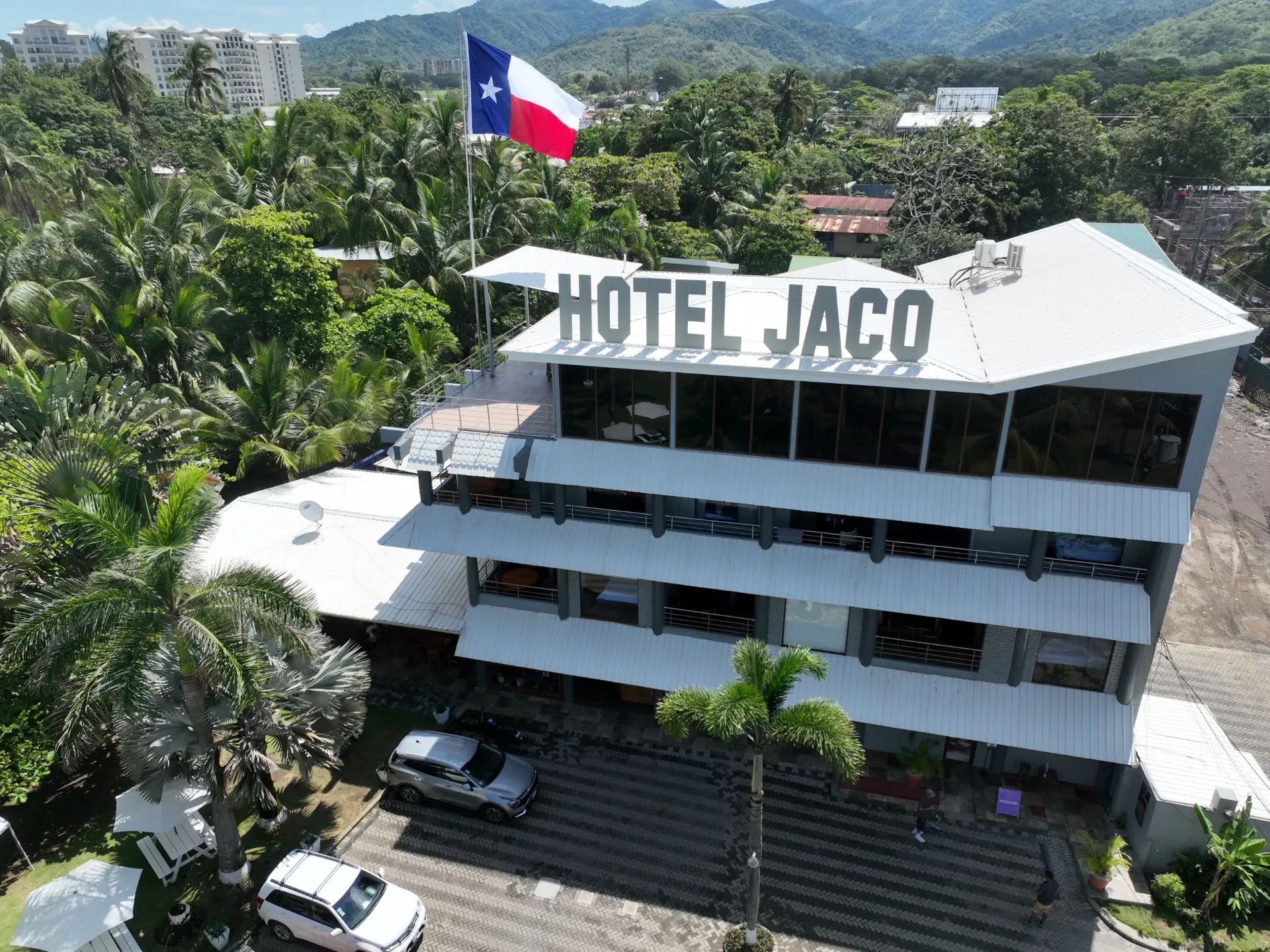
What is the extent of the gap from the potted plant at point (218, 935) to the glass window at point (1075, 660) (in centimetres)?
2422

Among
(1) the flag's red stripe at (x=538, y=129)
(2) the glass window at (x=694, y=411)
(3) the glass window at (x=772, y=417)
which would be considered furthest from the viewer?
(1) the flag's red stripe at (x=538, y=129)

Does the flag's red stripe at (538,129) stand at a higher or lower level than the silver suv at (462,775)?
higher

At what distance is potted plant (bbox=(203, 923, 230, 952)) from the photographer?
20.7m

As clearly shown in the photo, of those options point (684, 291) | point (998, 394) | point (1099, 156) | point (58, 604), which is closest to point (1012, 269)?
point (998, 394)

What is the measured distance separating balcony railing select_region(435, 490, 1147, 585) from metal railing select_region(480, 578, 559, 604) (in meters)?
2.86

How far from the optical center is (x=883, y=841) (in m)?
24.0

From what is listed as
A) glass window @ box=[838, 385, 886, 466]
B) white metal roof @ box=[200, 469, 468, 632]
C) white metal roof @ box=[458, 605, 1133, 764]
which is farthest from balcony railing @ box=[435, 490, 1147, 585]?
white metal roof @ box=[200, 469, 468, 632]

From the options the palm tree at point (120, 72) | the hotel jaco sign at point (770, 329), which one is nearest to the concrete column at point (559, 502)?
the hotel jaco sign at point (770, 329)

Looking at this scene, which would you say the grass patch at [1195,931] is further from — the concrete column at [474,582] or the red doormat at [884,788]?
the concrete column at [474,582]

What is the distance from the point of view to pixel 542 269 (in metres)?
28.3

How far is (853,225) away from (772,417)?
220 feet

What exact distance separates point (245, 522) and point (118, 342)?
53.3 ft

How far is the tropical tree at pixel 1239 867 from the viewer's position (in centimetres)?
2080

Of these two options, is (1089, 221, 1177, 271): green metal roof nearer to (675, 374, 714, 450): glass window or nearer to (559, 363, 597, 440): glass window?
(675, 374, 714, 450): glass window
